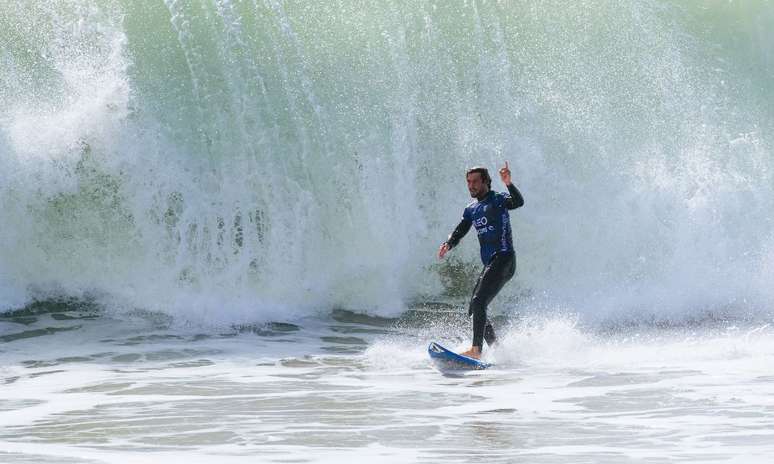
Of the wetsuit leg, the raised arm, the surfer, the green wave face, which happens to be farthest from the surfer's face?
the green wave face

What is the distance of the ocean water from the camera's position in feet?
36.0

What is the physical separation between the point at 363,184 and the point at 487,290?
180 inches

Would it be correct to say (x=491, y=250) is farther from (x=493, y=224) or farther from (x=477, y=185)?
(x=477, y=185)

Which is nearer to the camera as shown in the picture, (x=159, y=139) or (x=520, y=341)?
(x=520, y=341)

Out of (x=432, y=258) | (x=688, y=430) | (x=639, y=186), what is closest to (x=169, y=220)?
(x=432, y=258)

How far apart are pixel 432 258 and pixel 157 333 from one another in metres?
3.85

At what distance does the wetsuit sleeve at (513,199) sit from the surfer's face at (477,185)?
215 mm

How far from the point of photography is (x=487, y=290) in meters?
9.27

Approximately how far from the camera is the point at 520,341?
9641 millimetres

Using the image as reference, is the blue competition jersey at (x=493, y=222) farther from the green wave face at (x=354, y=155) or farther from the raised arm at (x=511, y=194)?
the green wave face at (x=354, y=155)

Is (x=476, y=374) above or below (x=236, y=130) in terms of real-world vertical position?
below

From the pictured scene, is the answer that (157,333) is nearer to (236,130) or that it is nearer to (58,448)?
(236,130)

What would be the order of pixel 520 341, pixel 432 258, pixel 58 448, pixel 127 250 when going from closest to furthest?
pixel 58 448 → pixel 520 341 → pixel 127 250 → pixel 432 258

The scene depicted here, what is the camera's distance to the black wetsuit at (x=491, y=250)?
30.3 feet
